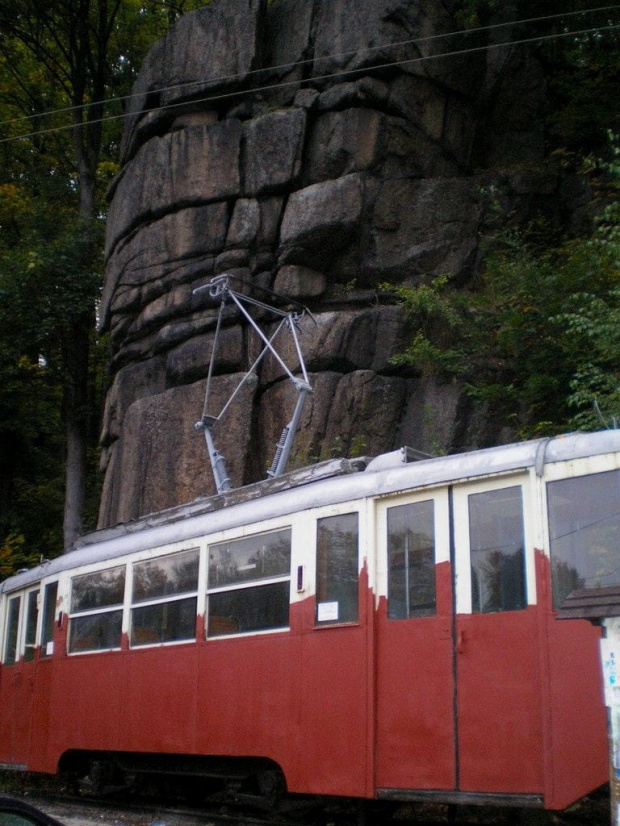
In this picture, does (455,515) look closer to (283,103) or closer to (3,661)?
(3,661)

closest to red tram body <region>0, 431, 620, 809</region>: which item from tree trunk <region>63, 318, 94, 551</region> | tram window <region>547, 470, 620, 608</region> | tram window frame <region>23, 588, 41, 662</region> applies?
tram window <region>547, 470, 620, 608</region>

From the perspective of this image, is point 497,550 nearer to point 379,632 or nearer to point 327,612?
point 379,632

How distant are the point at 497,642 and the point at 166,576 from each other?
405 cm

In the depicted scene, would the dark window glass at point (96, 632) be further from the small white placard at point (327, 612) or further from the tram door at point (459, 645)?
the tram door at point (459, 645)

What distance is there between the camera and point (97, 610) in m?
10.6

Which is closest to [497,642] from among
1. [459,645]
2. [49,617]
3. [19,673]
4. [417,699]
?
[459,645]

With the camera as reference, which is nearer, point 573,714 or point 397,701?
point 573,714

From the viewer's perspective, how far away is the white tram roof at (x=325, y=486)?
656 centimetres

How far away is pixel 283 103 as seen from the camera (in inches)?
726

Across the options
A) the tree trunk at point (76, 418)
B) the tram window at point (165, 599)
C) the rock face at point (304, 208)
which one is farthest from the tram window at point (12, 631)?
→ the tree trunk at point (76, 418)

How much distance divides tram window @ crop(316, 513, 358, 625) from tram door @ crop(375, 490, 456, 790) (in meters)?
0.26

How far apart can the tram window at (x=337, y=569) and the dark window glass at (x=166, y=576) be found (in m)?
1.77

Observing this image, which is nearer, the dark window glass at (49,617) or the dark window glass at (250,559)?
the dark window glass at (250,559)

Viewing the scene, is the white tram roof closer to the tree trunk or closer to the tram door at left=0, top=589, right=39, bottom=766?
the tram door at left=0, top=589, right=39, bottom=766
